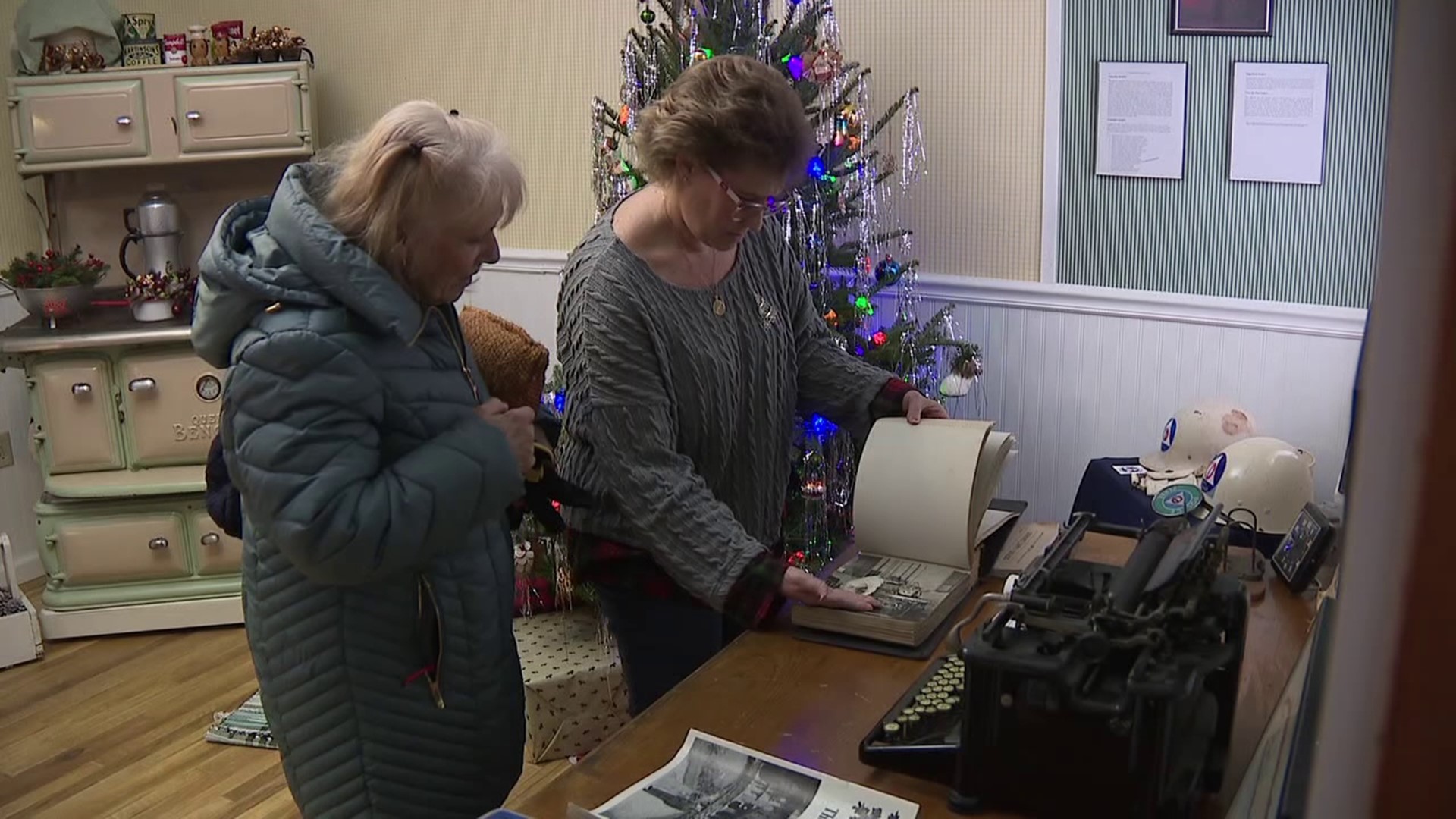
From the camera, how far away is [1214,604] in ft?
4.45

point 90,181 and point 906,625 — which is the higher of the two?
point 90,181

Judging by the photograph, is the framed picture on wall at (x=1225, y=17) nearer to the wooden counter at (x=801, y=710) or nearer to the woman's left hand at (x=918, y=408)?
the woman's left hand at (x=918, y=408)

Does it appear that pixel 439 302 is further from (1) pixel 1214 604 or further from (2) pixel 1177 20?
(2) pixel 1177 20

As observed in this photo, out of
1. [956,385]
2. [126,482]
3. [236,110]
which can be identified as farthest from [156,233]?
[956,385]

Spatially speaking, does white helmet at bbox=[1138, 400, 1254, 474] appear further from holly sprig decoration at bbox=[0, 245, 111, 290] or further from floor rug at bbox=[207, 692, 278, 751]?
holly sprig decoration at bbox=[0, 245, 111, 290]

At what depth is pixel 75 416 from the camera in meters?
3.97

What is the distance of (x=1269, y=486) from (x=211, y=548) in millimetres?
3103

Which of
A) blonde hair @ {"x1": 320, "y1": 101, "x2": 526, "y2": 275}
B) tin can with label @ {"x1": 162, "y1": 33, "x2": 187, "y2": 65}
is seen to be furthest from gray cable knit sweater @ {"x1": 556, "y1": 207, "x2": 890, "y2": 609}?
tin can with label @ {"x1": 162, "y1": 33, "x2": 187, "y2": 65}

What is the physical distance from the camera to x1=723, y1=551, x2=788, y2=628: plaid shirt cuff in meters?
1.71

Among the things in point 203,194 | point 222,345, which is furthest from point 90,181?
point 222,345

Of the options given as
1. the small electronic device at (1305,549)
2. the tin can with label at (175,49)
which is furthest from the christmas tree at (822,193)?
the tin can with label at (175,49)

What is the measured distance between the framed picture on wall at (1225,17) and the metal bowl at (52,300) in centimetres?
326

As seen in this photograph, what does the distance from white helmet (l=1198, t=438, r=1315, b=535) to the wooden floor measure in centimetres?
156

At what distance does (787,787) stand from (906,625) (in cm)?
37
